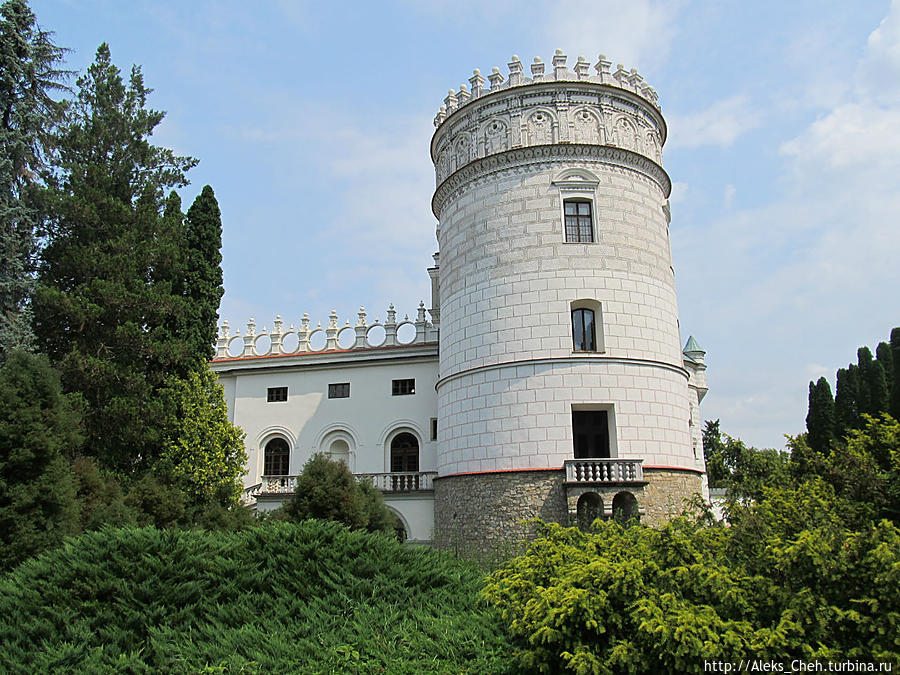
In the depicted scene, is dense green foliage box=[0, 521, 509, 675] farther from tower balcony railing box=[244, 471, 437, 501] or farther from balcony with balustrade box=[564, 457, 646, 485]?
tower balcony railing box=[244, 471, 437, 501]

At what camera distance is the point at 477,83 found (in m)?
21.8

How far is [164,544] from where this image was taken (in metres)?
9.84

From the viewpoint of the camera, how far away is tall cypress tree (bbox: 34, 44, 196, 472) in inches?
755

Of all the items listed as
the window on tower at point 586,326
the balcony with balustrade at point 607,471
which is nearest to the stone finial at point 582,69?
the window on tower at point 586,326

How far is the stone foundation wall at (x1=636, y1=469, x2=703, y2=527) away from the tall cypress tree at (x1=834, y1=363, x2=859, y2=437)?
60.0 feet

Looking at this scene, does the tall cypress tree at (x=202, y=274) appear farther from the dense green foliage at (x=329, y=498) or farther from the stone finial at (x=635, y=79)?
the stone finial at (x=635, y=79)

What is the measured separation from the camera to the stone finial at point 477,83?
21.7 metres

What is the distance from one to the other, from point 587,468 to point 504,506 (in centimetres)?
247

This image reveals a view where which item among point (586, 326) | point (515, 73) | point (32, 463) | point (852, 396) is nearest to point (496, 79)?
point (515, 73)

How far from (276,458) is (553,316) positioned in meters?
13.8

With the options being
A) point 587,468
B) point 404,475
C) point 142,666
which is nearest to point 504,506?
point 587,468

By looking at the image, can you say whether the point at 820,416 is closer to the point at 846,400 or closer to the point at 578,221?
the point at 846,400

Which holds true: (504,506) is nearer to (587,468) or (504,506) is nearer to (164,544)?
(587,468)

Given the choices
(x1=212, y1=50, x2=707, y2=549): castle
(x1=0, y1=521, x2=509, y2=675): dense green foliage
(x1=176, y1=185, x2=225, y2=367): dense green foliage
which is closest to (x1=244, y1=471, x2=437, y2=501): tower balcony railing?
(x1=212, y1=50, x2=707, y2=549): castle
